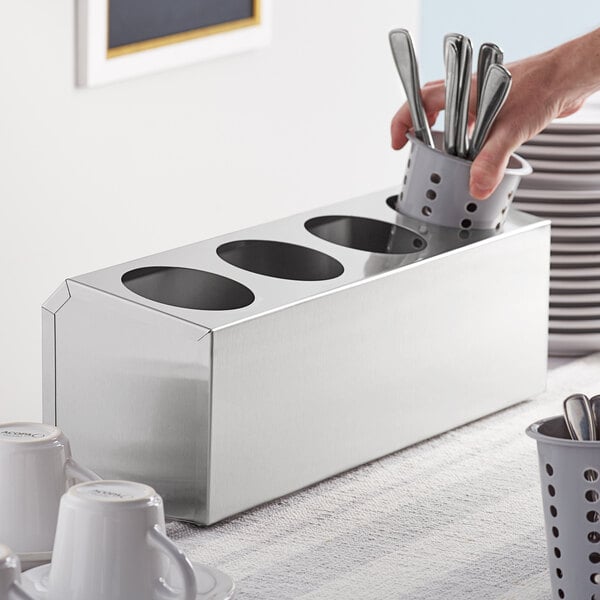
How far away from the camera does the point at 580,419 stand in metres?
0.78

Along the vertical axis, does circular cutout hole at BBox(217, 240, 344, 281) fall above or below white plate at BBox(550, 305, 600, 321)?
above

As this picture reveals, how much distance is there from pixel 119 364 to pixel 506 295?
1.31ft

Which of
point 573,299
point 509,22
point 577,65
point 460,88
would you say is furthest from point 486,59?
point 509,22

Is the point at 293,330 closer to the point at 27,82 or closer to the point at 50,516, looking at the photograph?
the point at 50,516

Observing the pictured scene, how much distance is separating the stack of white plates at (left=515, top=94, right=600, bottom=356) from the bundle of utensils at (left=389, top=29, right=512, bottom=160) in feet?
0.69

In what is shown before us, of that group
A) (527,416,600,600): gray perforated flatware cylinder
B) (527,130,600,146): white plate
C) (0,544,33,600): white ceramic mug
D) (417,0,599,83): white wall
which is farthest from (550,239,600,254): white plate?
(417,0,599,83): white wall

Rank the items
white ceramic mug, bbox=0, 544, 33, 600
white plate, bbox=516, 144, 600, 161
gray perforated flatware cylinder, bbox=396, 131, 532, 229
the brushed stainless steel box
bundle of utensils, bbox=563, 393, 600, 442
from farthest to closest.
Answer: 1. white plate, bbox=516, 144, 600, 161
2. gray perforated flatware cylinder, bbox=396, 131, 532, 229
3. the brushed stainless steel box
4. bundle of utensils, bbox=563, 393, 600, 442
5. white ceramic mug, bbox=0, 544, 33, 600

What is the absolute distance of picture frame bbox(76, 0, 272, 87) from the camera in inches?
79.5

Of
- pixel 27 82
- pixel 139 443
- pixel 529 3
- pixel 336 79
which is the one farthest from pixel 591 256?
pixel 529 3

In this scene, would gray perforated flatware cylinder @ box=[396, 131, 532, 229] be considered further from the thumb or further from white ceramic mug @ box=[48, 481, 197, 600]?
white ceramic mug @ box=[48, 481, 197, 600]

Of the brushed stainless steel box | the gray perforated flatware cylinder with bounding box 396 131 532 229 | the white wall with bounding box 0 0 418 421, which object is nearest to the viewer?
the brushed stainless steel box

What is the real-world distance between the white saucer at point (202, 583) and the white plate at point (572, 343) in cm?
69

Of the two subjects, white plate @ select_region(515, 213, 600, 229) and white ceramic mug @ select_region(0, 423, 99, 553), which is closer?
white ceramic mug @ select_region(0, 423, 99, 553)

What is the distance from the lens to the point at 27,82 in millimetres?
1948
